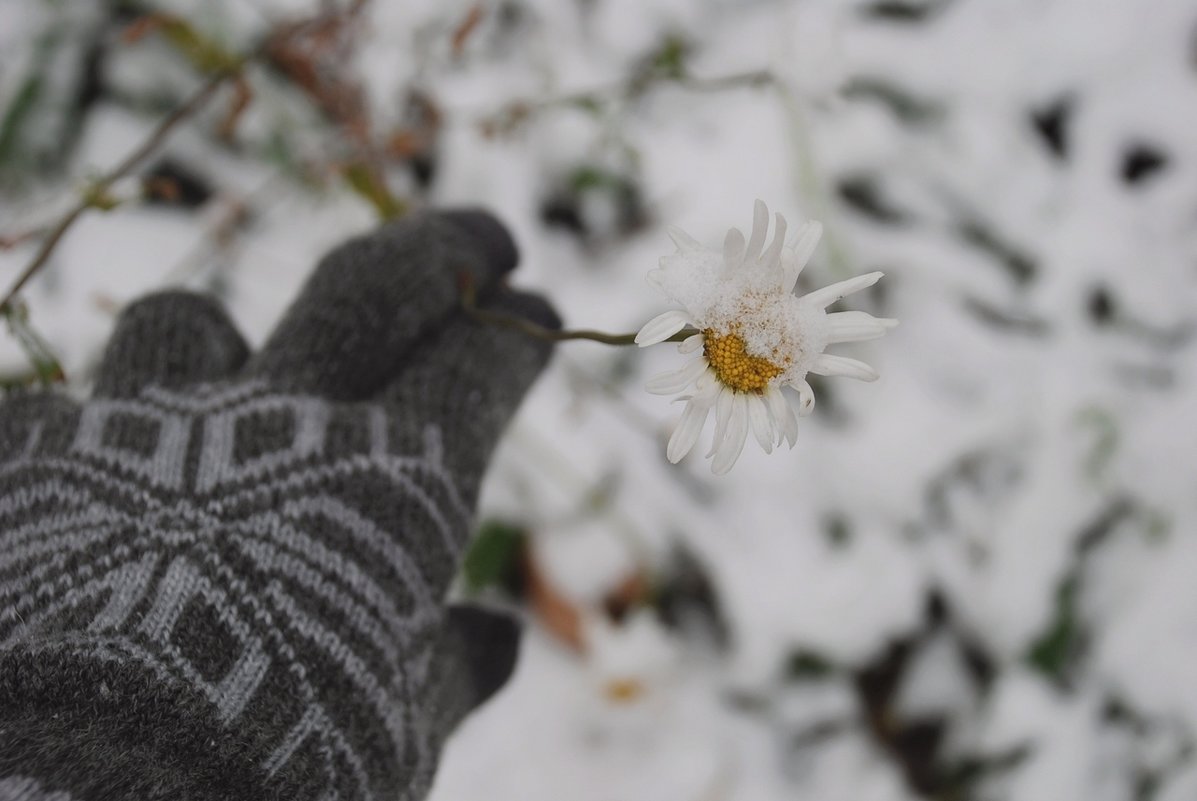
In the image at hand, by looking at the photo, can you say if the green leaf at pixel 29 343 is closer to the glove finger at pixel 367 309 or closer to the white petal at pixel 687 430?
the glove finger at pixel 367 309

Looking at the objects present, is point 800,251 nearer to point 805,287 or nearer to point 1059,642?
point 805,287

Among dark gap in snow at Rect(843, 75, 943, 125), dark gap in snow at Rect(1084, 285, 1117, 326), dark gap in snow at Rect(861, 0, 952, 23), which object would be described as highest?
dark gap in snow at Rect(861, 0, 952, 23)

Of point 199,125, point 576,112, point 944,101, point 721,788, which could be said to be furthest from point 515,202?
point 721,788

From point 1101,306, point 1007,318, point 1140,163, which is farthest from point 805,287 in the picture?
point 1140,163

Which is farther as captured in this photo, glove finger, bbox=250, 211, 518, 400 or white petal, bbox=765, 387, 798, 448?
glove finger, bbox=250, 211, 518, 400

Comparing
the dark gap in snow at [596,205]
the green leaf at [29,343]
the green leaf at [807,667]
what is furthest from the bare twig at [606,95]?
the green leaf at [807,667]

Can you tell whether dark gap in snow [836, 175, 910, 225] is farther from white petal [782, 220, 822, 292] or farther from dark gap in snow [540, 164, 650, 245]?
white petal [782, 220, 822, 292]

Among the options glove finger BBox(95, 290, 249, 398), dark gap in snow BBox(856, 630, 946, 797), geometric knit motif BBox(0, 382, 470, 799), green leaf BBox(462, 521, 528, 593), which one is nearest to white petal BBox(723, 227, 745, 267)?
geometric knit motif BBox(0, 382, 470, 799)

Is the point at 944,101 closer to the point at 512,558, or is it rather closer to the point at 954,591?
the point at 954,591
